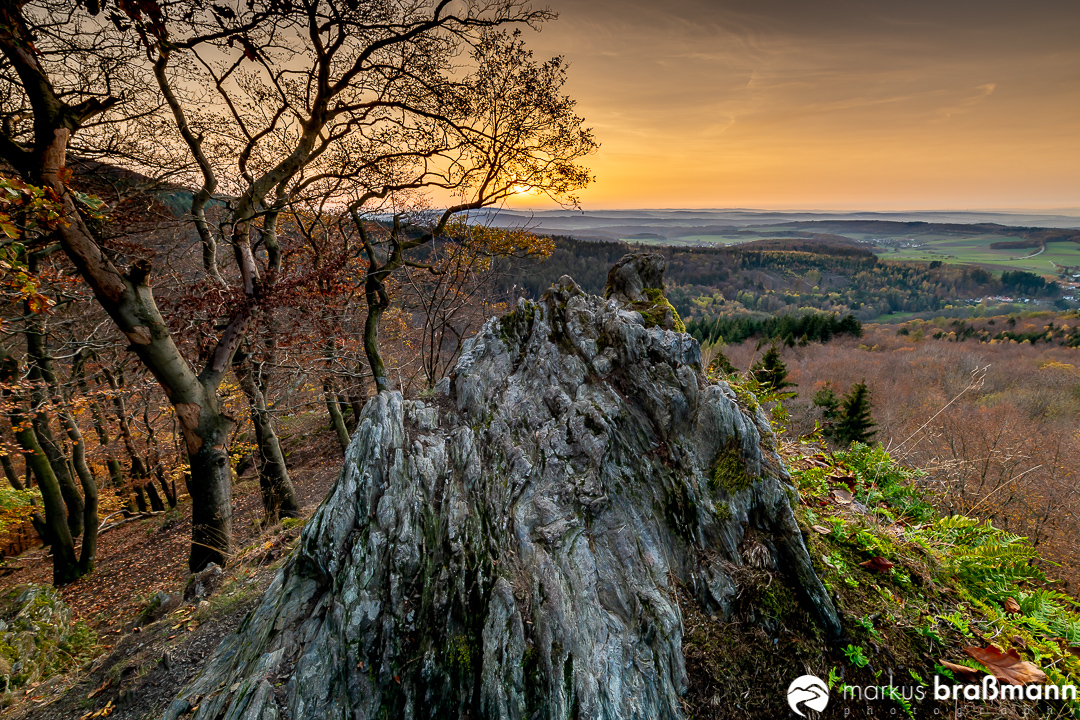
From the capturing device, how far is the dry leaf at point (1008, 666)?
3.60 metres

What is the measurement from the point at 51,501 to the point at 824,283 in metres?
199

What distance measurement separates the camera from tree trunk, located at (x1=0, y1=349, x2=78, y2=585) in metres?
12.5

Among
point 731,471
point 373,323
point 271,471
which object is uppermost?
point 373,323

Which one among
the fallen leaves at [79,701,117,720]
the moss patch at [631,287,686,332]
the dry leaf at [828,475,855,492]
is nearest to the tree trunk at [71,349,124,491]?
the fallen leaves at [79,701,117,720]

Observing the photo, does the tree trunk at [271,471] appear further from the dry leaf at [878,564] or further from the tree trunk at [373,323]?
the dry leaf at [878,564]

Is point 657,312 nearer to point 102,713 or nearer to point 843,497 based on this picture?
point 843,497

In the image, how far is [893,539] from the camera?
15.9 ft

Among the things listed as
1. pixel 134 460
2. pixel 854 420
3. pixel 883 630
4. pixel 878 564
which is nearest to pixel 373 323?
pixel 878 564

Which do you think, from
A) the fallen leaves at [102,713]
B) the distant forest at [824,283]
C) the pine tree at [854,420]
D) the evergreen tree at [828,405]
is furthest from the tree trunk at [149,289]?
the distant forest at [824,283]

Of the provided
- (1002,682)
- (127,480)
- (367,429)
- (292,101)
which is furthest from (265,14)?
(127,480)

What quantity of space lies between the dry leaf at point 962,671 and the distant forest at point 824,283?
119m

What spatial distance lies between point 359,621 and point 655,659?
3.21m

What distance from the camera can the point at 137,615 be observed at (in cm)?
945

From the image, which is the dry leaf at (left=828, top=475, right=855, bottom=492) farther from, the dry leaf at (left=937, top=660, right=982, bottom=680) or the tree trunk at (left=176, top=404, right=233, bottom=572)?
the tree trunk at (left=176, top=404, right=233, bottom=572)
